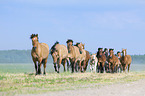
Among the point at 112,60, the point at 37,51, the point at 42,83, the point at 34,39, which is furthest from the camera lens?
the point at 112,60

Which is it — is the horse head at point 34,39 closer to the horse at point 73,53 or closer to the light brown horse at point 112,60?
the horse at point 73,53

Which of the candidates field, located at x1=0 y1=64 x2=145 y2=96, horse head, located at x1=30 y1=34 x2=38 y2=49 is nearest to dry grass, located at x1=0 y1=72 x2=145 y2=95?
field, located at x1=0 y1=64 x2=145 y2=96

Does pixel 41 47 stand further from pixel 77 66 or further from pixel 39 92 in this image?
pixel 39 92

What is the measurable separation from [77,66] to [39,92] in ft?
44.6

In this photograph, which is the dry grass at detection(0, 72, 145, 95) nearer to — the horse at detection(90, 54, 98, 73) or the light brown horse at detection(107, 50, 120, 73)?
the light brown horse at detection(107, 50, 120, 73)

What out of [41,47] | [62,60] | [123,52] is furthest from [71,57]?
[123,52]

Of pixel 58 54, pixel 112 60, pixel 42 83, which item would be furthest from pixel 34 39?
pixel 112 60

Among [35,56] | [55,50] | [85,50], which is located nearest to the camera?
[35,56]

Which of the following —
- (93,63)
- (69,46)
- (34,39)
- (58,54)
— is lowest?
(93,63)

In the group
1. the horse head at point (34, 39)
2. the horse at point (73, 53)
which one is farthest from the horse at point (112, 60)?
the horse head at point (34, 39)

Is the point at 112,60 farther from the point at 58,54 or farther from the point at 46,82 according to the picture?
the point at 46,82

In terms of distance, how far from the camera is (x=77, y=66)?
25.9m

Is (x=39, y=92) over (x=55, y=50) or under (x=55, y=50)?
under

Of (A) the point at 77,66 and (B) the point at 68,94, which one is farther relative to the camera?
(A) the point at 77,66
